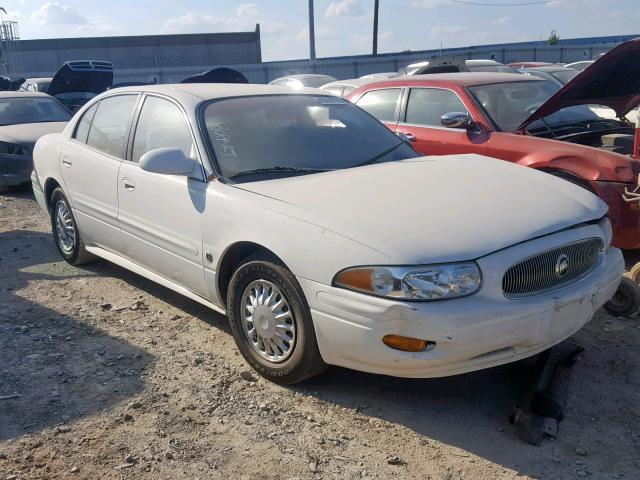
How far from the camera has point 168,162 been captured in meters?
3.93

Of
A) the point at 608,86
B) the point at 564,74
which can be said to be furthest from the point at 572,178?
the point at 564,74

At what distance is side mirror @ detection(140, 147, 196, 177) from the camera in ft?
12.9

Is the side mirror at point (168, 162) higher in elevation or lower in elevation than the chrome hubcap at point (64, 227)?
higher

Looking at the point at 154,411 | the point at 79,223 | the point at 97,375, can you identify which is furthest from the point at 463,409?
the point at 79,223

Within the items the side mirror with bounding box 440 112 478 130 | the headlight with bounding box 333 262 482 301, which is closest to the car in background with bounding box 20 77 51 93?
the side mirror with bounding box 440 112 478 130

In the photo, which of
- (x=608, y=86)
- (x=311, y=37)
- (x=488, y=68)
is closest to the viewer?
(x=608, y=86)

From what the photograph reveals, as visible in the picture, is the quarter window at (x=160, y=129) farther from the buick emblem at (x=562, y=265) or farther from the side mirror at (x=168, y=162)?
the buick emblem at (x=562, y=265)

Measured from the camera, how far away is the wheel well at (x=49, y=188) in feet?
19.2

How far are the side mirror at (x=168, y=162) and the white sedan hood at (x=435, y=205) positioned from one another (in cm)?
38

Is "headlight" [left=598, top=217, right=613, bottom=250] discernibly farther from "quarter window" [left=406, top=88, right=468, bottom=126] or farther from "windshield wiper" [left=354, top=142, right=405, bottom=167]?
"quarter window" [left=406, top=88, right=468, bottom=126]

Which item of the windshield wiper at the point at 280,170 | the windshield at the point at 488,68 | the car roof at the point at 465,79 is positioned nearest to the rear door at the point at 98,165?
the windshield wiper at the point at 280,170

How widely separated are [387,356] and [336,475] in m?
0.57

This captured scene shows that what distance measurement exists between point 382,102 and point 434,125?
0.86 metres

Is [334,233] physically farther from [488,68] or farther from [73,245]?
[488,68]
